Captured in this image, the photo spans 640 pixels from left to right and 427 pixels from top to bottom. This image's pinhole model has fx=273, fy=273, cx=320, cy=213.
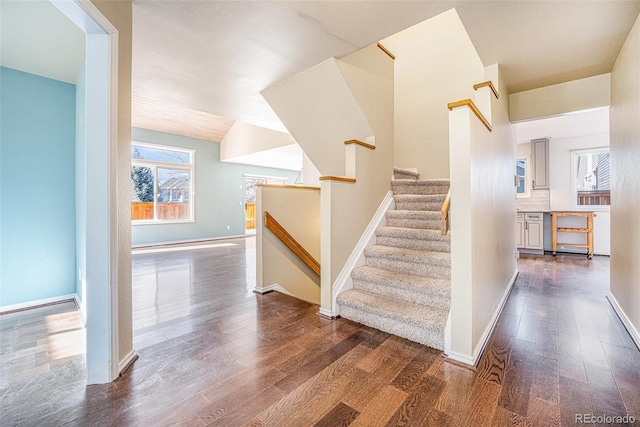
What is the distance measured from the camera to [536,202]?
6297 mm

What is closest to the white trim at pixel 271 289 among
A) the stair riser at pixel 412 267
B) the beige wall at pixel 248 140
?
the stair riser at pixel 412 267

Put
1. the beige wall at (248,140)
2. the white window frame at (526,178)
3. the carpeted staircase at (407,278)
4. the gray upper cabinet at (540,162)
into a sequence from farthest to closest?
1. the beige wall at (248,140)
2. the white window frame at (526,178)
3. the gray upper cabinet at (540,162)
4. the carpeted staircase at (407,278)

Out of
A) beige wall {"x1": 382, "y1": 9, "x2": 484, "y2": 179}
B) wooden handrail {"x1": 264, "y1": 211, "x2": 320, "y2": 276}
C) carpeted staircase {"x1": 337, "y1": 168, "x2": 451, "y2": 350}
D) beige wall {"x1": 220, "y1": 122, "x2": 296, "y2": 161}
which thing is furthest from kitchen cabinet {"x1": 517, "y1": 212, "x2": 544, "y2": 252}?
beige wall {"x1": 220, "y1": 122, "x2": 296, "y2": 161}

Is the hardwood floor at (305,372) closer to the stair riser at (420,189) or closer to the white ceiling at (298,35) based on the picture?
the stair riser at (420,189)

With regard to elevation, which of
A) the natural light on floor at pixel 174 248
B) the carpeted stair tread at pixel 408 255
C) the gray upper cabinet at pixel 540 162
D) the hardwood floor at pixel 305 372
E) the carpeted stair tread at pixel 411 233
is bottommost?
the hardwood floor at pixel 305 372

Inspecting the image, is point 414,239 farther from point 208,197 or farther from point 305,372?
point 208,197

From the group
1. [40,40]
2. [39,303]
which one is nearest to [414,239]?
[40,40]

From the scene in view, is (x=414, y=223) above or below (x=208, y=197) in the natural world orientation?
below

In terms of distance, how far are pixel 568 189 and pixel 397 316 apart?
6.29 metres

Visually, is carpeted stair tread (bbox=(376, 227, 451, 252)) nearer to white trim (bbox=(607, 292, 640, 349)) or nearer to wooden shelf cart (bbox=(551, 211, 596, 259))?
white trim (bbox=(607, 292, 640, 349))

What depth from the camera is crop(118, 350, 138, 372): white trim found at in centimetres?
171

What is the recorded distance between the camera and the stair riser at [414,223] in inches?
117

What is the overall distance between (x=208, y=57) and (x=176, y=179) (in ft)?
19.0

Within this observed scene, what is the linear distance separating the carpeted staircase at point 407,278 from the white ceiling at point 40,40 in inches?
126
